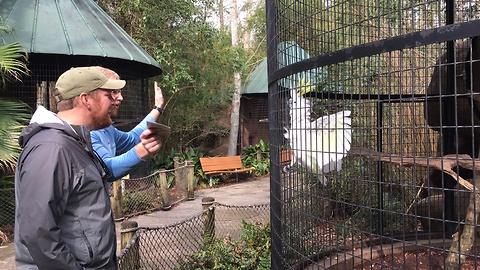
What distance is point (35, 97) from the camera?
8148 mm

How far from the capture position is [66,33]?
7664 millimetres

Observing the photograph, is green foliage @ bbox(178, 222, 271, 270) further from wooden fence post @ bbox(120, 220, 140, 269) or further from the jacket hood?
the jacket hood

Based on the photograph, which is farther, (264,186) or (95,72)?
(264,186)

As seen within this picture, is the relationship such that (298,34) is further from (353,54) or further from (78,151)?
(78,151)

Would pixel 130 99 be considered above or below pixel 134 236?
above

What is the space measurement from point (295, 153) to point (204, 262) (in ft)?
6.60

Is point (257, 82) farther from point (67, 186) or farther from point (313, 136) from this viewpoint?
point (67, 186)

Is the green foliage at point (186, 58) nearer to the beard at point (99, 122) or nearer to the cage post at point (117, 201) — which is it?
the cage post at point (117, 201)

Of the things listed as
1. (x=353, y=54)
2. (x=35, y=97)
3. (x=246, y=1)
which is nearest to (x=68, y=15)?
(x=35, y=97)

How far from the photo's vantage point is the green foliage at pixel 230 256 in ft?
13.6

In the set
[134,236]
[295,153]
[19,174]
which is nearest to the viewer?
[19,174]

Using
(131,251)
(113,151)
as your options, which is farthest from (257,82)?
(113,151)

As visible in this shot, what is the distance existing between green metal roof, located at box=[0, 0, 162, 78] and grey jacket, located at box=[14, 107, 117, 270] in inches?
232

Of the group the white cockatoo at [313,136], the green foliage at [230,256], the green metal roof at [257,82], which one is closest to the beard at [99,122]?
the white cockatoo at [313,136]
